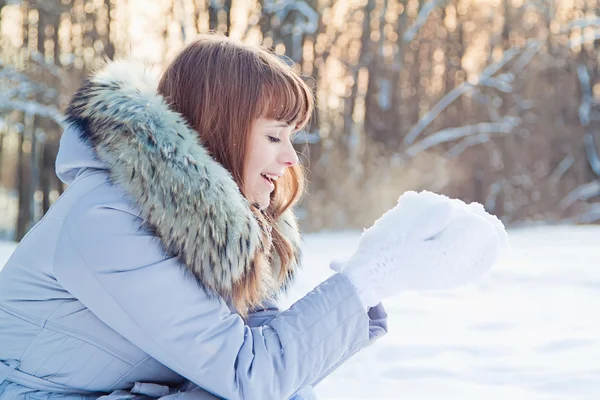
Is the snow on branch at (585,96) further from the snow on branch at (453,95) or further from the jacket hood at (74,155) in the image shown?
the jacket hood at (74,155)

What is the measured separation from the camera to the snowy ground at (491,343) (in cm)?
295

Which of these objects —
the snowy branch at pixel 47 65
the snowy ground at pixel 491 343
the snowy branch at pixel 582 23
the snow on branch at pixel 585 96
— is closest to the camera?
the snowy ground at pixel 491 343

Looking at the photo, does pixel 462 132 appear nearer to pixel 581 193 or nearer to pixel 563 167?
pixel 563 167

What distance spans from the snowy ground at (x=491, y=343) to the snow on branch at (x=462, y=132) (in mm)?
8936

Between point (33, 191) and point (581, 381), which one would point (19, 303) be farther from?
point (33, 191)

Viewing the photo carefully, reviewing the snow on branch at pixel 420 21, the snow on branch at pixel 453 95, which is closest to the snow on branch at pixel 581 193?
the snow on branch at pixel 453 95

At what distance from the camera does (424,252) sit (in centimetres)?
154

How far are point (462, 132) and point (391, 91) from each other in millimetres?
1775

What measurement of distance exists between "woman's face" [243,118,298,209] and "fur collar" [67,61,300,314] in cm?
19

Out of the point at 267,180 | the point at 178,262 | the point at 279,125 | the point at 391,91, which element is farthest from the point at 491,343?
the point at 391,91

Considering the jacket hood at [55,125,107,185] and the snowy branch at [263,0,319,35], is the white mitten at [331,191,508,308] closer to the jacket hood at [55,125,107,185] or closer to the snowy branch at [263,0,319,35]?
the jacket hood at [55,125,107,185]

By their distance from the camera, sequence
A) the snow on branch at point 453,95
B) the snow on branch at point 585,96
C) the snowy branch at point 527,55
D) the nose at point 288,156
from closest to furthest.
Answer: the nose at point 288,156 < the snow on branch at point 453,95 < the snowy branch at point 527,55 < the snow on branch at point 585,96

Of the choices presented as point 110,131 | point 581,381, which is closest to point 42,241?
point 110,131

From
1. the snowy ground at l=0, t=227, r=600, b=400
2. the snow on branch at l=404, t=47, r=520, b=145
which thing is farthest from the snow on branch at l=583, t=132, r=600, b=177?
the snowy ground at l=0, t=227, r=600, b=400
